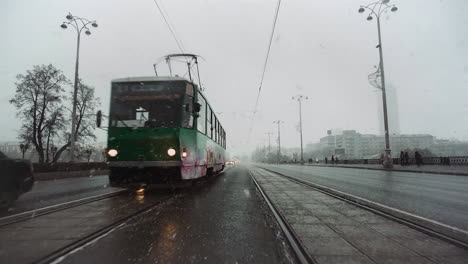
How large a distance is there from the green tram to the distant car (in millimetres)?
2117

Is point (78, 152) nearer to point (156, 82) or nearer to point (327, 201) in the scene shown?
point (156, 82)

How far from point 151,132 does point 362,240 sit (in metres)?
6.87

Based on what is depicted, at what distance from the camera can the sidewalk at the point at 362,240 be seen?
3.60m

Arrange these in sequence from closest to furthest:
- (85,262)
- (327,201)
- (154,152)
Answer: (85,262) → (327,201) → (154,152)

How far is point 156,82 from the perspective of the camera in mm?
9961

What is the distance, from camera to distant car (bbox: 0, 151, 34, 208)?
750 centimetres

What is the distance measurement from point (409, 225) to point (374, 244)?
152 centimetres

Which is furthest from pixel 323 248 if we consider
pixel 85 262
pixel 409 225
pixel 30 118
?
pixel 30 118

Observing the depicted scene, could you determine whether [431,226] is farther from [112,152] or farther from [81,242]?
[112,152]

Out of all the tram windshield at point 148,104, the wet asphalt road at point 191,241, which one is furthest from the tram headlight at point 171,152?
the wet asphalt road at point 191,241

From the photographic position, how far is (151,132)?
948cm

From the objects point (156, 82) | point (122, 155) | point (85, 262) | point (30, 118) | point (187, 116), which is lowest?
point (85, 262)

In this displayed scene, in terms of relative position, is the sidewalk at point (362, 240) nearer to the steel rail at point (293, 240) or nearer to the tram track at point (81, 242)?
the steel rail at point (293, 240)

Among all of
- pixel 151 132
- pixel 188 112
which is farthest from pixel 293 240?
pixel 188 112
